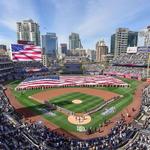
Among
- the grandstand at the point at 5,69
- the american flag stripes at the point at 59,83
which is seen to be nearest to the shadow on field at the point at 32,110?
the american flag stripes at the point at 59,83

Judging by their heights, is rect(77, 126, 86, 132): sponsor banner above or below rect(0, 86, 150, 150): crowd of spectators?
below

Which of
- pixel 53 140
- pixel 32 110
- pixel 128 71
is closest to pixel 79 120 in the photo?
pixel 53 140

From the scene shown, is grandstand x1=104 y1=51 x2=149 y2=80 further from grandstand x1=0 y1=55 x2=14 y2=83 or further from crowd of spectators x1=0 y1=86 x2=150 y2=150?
crowd of spectators x1=0 y1=86 x2=150 y2=150

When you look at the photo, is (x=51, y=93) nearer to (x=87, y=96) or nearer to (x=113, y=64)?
(x=87, y=96)

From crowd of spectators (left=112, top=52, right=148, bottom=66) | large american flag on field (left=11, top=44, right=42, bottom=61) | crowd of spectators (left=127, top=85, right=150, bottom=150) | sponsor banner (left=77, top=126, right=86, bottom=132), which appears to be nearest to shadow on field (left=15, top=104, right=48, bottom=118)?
sponsor banner (left=77, top=126, right=86, bottom=132)

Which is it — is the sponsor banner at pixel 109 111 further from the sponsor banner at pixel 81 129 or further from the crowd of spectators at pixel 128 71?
the crowd of spectators at pixel 128 71

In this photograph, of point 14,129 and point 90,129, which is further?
point 90,129

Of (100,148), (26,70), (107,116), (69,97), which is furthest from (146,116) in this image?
(26,70)

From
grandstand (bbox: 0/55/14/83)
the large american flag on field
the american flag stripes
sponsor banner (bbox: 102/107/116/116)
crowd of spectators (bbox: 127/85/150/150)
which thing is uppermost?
the large american flag on field
